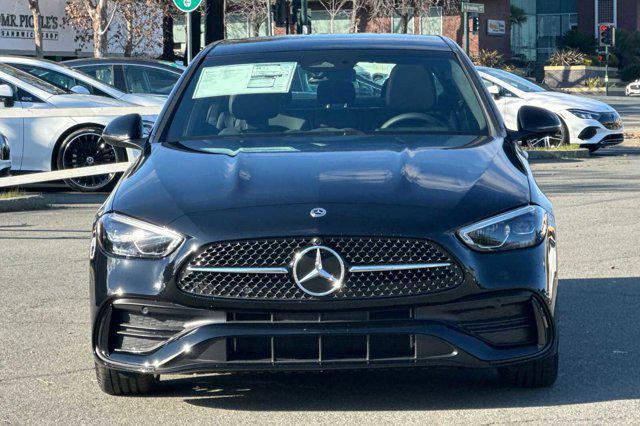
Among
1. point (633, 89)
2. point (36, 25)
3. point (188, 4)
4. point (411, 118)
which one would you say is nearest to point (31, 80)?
point (188, 4)

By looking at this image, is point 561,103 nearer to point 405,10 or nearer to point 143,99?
point 143,99

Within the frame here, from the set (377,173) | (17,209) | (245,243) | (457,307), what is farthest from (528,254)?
(17,209)

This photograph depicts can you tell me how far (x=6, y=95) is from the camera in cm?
1501

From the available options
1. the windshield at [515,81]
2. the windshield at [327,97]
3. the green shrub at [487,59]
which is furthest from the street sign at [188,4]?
the green shrub at [487,59]

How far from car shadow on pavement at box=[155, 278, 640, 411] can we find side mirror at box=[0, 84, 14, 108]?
9.87 meters

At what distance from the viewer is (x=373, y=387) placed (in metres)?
5.64

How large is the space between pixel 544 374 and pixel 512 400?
19 centimetres

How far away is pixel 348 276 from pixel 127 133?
6.93 ft

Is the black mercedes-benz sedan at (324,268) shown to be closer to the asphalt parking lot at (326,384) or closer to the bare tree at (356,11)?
the asphalt parking lot at (326,384)

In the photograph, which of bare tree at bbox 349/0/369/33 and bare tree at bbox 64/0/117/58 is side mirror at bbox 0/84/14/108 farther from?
bare tree at bbox 349/0/369/33

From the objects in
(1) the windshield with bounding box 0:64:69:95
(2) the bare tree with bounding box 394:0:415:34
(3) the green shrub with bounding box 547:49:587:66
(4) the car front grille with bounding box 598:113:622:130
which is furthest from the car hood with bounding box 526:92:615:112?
(3) the green shrub with bounding box 547:49:587:66

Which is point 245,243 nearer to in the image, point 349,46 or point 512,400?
point 512,400

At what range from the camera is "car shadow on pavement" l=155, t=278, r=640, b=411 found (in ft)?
17.5

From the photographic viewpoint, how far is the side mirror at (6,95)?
1497 cm
